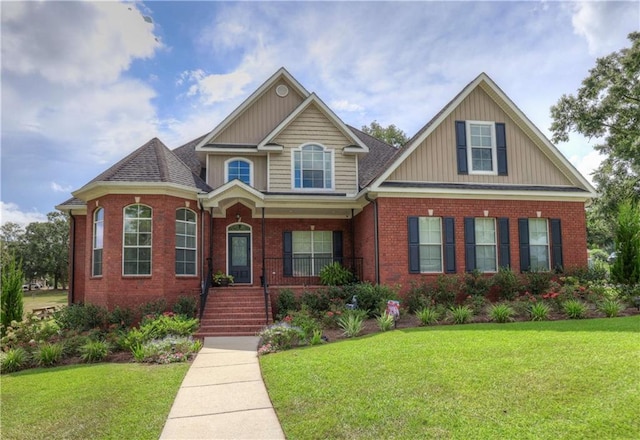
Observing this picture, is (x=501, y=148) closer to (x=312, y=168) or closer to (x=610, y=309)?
(x=610, y=309)

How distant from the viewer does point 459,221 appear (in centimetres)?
1428

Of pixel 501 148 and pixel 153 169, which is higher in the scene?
pixel 501 148

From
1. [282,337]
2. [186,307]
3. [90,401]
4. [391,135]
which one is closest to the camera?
[90,401]

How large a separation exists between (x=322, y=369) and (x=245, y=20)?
839 centimetres

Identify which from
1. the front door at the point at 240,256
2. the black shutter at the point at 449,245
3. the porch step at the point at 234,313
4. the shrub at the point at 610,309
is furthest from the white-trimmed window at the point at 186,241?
the shrub at the point at 610,309

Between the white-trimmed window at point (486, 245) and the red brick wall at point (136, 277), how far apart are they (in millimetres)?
9228

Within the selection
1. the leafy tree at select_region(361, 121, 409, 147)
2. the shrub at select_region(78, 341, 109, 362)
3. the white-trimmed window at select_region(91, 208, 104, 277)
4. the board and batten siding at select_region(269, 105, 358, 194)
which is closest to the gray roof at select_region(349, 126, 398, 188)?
the board and batten siding at select_region(269, 105, 358, 194)

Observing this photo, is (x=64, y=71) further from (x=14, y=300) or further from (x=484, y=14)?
(x=484, y=14)

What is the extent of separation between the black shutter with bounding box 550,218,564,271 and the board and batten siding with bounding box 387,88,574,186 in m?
1.39

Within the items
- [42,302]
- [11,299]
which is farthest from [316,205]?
[42,302]

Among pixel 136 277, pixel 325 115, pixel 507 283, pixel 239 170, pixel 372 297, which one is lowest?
pixel 372 297

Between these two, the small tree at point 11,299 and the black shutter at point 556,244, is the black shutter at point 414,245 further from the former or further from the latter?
the small tree at point 11,299

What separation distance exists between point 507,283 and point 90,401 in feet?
37.6

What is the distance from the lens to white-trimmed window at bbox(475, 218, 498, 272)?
14.3 m
